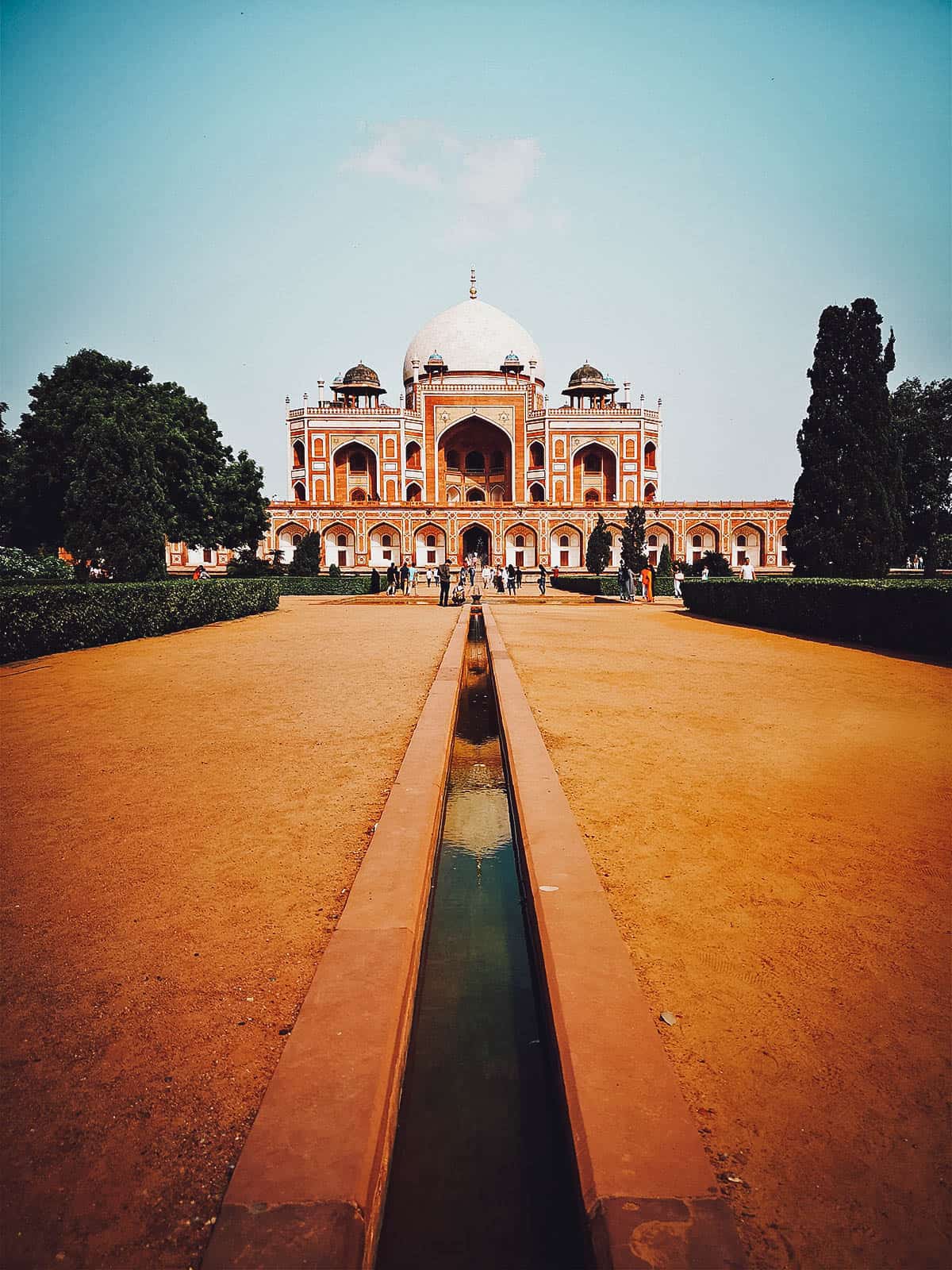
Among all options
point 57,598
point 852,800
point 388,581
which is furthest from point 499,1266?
point 388,581

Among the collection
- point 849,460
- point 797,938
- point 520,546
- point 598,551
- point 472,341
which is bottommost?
point 797,938

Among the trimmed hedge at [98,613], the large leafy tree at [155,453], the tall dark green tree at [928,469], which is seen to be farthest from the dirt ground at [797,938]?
the tall dark green tree at [928,469]

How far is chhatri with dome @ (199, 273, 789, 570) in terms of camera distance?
3825cm

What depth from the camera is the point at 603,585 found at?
2458 centimetres

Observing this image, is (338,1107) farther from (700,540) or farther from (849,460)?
(700,540)

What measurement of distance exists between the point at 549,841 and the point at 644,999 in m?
0.97

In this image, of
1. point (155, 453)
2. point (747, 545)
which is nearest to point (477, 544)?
point (747, 545)

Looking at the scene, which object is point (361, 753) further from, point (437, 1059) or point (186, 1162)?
point (186, 1162)

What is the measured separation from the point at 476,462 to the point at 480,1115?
152ft

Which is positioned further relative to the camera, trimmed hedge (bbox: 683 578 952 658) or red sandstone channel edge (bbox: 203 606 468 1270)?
trimmed hedge (bbox: 683 578 952 658)

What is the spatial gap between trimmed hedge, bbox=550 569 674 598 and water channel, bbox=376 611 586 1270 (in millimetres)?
22270

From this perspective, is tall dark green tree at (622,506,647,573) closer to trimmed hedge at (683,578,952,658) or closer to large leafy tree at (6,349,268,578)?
trimmed hedge at (683,578,952,658)

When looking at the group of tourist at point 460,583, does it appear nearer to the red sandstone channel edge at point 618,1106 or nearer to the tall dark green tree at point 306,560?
the tall dark green tree at point 306,560

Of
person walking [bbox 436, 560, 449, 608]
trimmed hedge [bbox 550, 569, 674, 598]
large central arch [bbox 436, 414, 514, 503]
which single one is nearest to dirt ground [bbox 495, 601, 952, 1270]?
person walking [bbox 436, 560, 449, 608]
